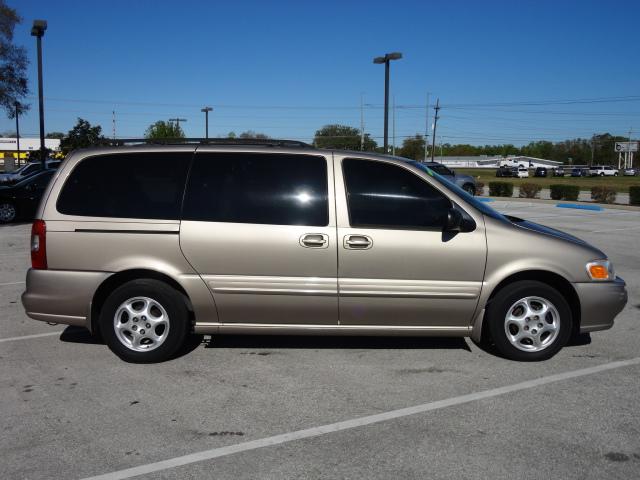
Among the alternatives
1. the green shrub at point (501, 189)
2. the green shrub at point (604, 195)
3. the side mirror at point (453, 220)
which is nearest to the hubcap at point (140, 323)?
the side mirror at point (453, 220)

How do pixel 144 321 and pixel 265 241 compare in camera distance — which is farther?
pixel 144 321

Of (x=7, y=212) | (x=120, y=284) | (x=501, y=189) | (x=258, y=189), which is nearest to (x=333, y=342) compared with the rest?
(x=258, y=189)

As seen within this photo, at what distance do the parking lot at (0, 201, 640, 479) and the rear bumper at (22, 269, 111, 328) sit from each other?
427 mm

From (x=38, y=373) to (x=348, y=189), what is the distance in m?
2.89

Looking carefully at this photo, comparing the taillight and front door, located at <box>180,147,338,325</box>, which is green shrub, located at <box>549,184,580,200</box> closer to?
front door, located at <box>180,147,338,325</box>

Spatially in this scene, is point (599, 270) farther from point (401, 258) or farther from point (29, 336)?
point (29, 336)

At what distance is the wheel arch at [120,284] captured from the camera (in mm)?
5102

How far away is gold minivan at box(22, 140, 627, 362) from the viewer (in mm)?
5008

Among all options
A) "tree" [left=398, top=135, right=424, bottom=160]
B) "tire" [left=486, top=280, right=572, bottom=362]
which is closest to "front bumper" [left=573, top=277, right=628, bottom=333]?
"tire" [left=486, top=280, right=572, bottom=362]

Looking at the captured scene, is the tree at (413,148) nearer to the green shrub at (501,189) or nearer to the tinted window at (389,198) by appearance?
the green shrub at (501,189)

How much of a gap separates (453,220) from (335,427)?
1.92 metres

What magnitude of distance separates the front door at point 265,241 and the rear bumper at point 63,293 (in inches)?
34.2

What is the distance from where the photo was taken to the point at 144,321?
512 centimetres

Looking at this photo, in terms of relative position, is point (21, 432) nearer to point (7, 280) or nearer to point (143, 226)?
point (143, 226)
